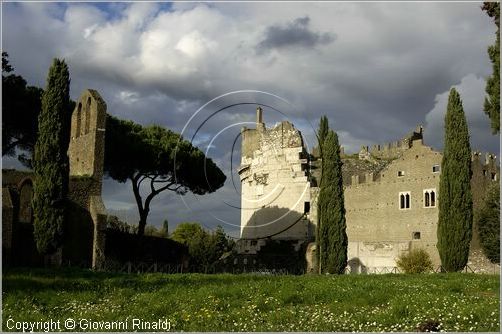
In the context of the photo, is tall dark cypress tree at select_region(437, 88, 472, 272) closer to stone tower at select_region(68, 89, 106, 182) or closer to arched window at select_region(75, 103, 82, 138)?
stone tower at select_region(68, 89, 106, 182)

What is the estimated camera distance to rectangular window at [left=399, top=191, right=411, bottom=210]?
37438 mm

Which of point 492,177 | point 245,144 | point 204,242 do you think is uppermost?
point 245,144

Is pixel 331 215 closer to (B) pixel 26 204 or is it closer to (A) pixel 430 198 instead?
(A) pixel 430 198

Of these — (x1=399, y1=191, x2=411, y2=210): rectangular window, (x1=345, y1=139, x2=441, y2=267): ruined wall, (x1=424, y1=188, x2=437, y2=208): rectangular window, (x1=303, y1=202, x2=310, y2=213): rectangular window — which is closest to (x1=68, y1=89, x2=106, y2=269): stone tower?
(x1=303, y1=202, x2=310, y2=213): rectangular window

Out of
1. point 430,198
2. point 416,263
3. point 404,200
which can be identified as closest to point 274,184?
point 404,200

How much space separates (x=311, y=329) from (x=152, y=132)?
100 feet

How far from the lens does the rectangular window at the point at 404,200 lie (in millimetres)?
37438

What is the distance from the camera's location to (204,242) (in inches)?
1976

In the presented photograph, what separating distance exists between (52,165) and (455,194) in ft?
52.2

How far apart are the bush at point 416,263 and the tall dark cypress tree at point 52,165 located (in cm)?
1797

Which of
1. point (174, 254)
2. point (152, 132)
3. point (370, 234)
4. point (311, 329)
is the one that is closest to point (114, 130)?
point (152, 132)

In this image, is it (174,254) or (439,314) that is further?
(174,254)

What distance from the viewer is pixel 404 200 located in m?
37.7

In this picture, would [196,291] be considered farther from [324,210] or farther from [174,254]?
[174,254]
